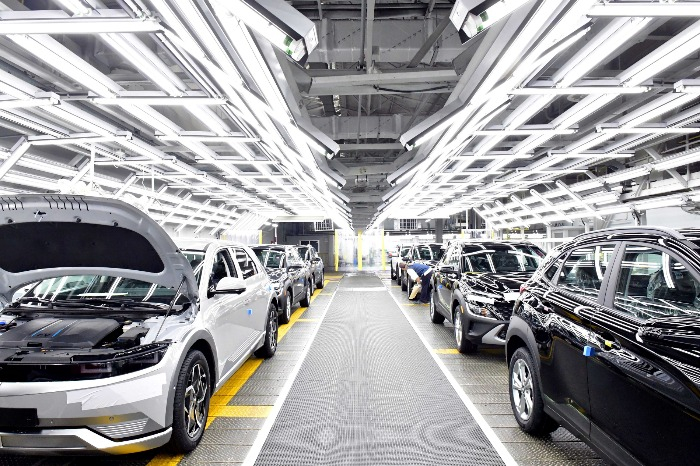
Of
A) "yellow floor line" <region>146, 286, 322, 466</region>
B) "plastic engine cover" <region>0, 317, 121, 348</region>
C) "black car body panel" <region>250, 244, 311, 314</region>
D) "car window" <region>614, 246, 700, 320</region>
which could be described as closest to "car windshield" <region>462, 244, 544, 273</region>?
"black car body panel" <region>250, 244, 311, 314</region>

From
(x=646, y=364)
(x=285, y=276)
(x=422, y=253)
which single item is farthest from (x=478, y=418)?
(x=422, y=253)

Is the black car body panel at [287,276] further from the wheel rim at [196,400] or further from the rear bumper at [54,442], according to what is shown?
the rear bumper at [54,442]

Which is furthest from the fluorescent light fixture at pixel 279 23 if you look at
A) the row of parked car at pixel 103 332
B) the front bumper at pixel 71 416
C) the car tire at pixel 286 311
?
the car tire at pixel 286 311

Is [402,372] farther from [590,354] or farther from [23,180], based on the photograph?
[23,180]

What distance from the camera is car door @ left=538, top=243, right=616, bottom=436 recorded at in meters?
2.52

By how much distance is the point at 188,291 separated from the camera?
10.6 feet

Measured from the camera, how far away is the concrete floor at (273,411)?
2.96 meters

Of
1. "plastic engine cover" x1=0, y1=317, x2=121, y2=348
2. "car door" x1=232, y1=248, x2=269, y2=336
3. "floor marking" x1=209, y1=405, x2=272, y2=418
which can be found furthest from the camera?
"car door" x1=232, y1=248, x2=269, y2=336

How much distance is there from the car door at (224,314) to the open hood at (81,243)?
0.33 metres

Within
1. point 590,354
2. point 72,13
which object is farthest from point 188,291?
point 590,354

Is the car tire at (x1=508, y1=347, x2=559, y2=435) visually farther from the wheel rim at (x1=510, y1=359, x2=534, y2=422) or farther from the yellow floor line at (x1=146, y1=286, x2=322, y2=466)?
the yellow floor line at (x1=146, y1=286, x2=322, y2=466)

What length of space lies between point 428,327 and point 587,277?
4804mm

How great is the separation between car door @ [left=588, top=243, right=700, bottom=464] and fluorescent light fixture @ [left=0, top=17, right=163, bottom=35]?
3.42 meters

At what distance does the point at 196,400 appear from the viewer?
3127 millimetres
